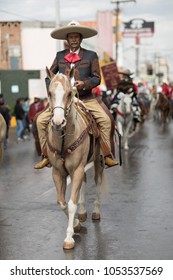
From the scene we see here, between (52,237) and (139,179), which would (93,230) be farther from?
(139,179)

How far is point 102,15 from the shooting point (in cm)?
7506

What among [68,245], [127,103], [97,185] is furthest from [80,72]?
[127,103]

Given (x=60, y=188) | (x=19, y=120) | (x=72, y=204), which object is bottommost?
(x=19, y=120)

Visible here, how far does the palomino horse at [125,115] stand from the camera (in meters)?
20.9

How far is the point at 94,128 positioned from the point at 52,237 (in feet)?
5.12

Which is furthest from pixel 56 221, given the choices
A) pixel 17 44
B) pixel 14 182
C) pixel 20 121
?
pixel 17 44

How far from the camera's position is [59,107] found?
7.11 metres

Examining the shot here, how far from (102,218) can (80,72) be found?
2.27m

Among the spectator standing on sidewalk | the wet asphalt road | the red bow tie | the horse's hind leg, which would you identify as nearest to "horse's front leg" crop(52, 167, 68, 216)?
the wet asphalt road

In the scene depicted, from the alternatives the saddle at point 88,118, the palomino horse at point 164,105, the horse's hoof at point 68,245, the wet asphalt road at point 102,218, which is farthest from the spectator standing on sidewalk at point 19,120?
the horse's hoof at point 68,245

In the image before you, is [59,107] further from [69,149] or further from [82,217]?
[82,217]

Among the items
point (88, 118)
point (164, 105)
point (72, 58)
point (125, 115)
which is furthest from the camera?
point (164, 105)

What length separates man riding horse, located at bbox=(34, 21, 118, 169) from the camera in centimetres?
860

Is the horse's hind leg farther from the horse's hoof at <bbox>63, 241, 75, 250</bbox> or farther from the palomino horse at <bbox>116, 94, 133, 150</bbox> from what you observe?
the palomino horse at <bbox>116, 94, 133, 150</bbox>
